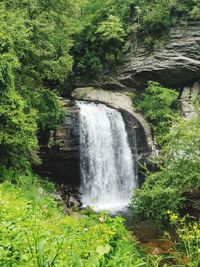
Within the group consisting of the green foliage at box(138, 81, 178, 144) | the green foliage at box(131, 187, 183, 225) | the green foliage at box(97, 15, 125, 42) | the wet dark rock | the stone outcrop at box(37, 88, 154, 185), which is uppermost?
the green foliage at box(97, 15, 125, 42)

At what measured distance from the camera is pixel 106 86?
2534 cm

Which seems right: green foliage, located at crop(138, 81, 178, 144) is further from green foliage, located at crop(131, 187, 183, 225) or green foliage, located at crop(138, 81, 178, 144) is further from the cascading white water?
green foliage, located at crop(131, 187, 183, 225)

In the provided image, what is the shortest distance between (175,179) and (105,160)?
8385 millimetres

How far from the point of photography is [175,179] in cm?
1148

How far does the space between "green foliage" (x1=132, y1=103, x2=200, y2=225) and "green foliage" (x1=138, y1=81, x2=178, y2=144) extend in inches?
350

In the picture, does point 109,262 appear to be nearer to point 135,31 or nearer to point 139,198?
point 139,198

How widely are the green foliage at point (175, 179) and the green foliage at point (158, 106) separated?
29.2 feet

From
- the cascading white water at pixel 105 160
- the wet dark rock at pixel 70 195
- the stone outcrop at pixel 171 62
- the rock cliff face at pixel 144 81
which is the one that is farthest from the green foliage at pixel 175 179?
the stone outcrop at pixel 171 62

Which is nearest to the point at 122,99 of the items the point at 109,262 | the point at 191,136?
Answer: the point at 191,136

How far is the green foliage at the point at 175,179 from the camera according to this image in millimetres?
11039

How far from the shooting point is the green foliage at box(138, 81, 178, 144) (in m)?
21.5

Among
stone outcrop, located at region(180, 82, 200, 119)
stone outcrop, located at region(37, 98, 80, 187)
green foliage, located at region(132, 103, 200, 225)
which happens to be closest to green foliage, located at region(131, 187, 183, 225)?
green foliage, located at region(132, 103, 200, 225)

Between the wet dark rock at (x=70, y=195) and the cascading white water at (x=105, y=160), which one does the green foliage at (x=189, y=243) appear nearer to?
the wet dark rock at (x=70, y=195)

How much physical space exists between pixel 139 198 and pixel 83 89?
576 inches
